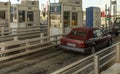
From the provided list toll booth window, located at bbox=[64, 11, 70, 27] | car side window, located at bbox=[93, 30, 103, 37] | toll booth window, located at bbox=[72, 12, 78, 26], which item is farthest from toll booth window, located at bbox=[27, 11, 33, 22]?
car side window, located at bbox=[93, 30, 103, 37]

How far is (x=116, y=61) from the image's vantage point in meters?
10.1

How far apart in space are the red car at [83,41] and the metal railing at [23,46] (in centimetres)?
133

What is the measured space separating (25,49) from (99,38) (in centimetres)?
441

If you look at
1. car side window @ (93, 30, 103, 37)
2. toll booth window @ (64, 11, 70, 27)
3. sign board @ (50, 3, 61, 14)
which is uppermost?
sign board @ (50, 3, 61, 14)

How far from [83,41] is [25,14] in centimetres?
1167

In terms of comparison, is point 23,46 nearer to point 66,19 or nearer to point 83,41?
point 83,41

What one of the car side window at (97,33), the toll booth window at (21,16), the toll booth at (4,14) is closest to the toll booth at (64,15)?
the car side window at (97,33)

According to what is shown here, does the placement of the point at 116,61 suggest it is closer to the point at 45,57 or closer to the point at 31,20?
the point at 45,57

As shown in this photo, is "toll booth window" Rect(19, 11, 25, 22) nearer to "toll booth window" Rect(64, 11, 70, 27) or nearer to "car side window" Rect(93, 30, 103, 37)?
"toll booth window" Rect(64, 11, 70, 27)

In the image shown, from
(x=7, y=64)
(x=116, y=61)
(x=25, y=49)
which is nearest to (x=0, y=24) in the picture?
(x=25, y=49)

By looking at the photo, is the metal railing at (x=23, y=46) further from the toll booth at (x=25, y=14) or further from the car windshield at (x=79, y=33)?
the toll booth at (x=25, y=14)

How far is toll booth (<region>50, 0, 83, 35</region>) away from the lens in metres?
16.9

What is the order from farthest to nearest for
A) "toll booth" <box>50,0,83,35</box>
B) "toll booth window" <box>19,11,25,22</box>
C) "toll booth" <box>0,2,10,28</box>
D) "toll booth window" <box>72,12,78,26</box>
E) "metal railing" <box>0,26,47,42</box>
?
"toll booth window" <box>19,11,25,22</box>, "toll booth" <box>0,2,10,28</box>, "metal railing" <box>0,26,47,42</box>, "toll booth window" <box>72,12,78,26</box>, "toll booth" <box>50,0,83,35</box>

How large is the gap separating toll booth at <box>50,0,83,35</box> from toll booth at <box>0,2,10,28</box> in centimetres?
676
